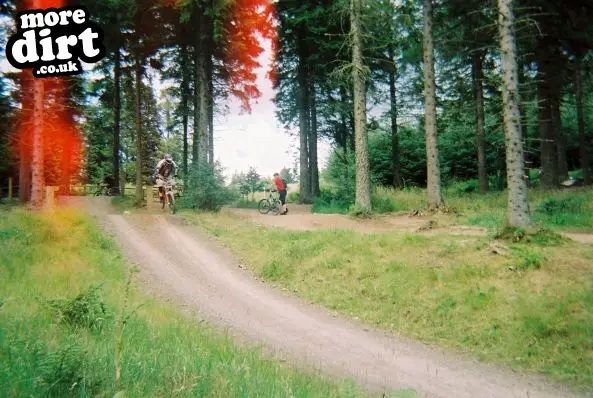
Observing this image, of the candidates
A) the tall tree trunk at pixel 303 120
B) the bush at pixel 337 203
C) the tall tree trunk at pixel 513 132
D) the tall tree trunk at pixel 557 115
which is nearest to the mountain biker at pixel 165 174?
the bush at pixel 337 203

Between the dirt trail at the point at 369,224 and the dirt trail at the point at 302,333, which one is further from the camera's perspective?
the dirt trail at the point at 369,224

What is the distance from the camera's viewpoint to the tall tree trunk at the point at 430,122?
57.0 feet

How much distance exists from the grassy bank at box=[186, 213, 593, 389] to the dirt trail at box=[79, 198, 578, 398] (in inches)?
23.8

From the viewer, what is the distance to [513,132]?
990 cm

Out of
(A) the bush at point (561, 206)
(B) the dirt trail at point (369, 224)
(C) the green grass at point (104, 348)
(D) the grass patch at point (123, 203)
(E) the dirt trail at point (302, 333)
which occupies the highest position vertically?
(D) the grass patch at point (123, 203)

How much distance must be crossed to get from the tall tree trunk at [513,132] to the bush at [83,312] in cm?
917

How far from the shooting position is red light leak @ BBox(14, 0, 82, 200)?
70.0 feet

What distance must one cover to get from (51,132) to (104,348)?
90.3 feet

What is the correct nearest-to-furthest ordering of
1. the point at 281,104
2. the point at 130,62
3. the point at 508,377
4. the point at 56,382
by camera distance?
the point at 56,382
the point at 508,377
the point at 130,62
the point at 281,104

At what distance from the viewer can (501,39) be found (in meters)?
10.2

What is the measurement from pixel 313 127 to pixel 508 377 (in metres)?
25.4

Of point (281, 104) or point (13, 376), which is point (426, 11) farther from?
point (13, 376)

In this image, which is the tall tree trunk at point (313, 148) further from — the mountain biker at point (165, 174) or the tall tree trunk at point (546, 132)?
the tall tree trunk at point (546, 132)

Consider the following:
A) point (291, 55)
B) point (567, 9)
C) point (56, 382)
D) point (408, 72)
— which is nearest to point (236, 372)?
point (56, 382)
